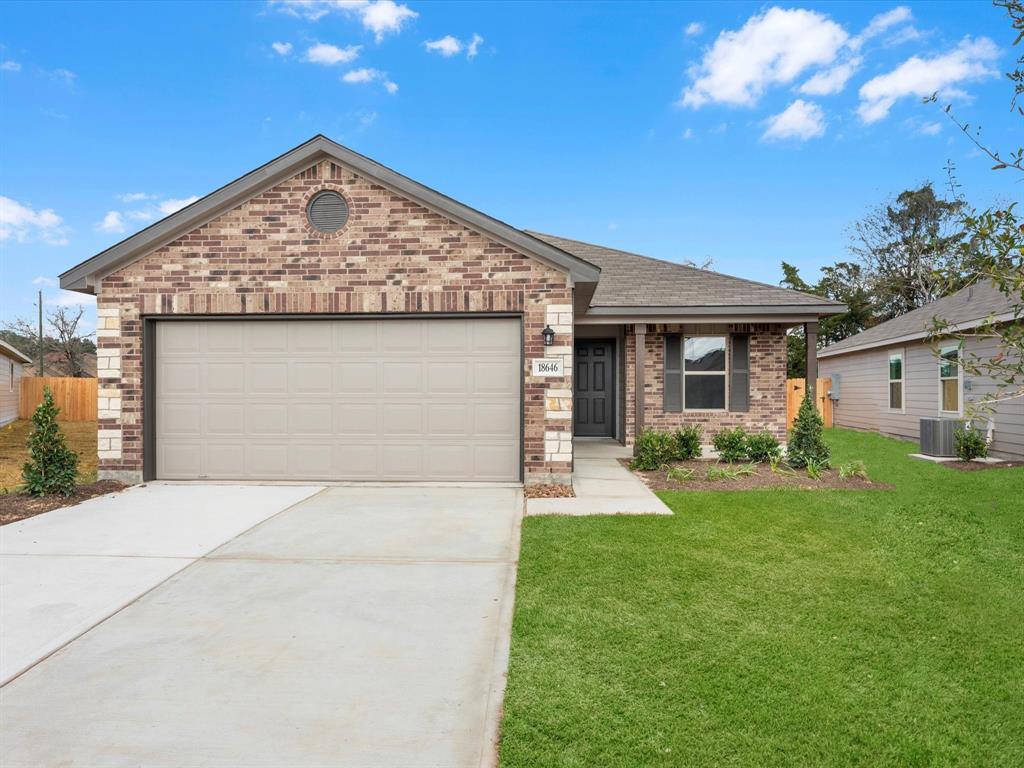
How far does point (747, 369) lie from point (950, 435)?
13.1ft

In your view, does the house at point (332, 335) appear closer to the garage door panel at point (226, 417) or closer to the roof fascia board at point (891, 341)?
the garage door panel at point (226, 417)

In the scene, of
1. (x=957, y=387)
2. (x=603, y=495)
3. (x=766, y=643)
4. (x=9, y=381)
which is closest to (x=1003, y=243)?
(x=766, y=643)

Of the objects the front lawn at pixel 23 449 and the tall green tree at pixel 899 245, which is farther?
the tall green tree at pixel 899 245

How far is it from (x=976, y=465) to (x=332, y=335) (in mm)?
11493

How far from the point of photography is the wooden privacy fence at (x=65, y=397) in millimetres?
23766

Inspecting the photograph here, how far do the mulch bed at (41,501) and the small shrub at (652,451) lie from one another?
26.1 ft

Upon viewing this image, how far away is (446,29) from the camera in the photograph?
51.2 ft

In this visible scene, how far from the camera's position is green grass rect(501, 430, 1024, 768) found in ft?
8.43

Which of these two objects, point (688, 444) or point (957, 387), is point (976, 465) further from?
point (688, 444)

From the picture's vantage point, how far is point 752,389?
12.8 metres

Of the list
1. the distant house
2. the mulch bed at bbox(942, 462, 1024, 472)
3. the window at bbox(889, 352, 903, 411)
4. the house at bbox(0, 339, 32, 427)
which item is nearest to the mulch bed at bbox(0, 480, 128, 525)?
the mulch bed at bbox(942, 462, 1024, 472)

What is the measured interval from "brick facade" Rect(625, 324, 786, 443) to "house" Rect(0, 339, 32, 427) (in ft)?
75.0

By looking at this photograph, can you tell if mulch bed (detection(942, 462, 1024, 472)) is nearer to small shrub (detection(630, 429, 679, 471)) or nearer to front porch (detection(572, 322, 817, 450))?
front porch (detection(572, 322, 817, 450))

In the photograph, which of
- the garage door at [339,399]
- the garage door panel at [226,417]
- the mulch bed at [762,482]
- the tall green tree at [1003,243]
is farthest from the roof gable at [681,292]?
the tall green tree at [1003,243]
